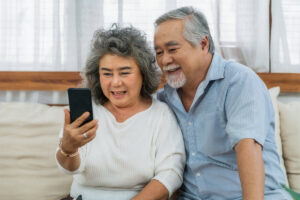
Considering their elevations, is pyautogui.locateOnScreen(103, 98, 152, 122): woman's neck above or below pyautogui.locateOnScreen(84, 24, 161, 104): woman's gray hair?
below

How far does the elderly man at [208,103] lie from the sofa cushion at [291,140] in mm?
365

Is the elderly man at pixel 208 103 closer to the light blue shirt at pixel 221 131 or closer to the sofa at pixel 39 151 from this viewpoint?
the light blue shirt at pixel 221 131

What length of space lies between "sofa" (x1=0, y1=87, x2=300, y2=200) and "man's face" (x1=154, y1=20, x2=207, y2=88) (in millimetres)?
647

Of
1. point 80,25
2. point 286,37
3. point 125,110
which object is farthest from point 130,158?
point 286,37

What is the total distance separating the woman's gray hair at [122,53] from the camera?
4.66 feet

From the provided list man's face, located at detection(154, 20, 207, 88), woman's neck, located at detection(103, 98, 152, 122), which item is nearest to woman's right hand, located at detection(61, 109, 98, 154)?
woman's neck, located at detection(103, 98, 152, 122)

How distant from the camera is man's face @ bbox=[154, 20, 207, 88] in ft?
4.52

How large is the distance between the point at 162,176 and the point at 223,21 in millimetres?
1118

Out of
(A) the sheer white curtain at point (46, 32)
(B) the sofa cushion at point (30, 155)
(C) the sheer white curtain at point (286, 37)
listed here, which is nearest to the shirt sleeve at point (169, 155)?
(B) the sofa cushion at point (30, 155)

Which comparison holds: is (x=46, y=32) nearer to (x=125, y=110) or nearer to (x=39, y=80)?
(x=39, y=80)

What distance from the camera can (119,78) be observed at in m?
1.39

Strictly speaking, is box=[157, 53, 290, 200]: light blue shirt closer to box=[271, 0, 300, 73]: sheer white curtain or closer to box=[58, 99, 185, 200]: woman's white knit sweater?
box=[58, 99, 185, 200]: woman's white knit sweater

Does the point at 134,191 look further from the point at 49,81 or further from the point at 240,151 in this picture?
the point at 49,81

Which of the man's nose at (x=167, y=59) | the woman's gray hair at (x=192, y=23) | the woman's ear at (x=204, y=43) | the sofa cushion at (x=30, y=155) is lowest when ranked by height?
the sofa cushion at (x=30, y=155)
